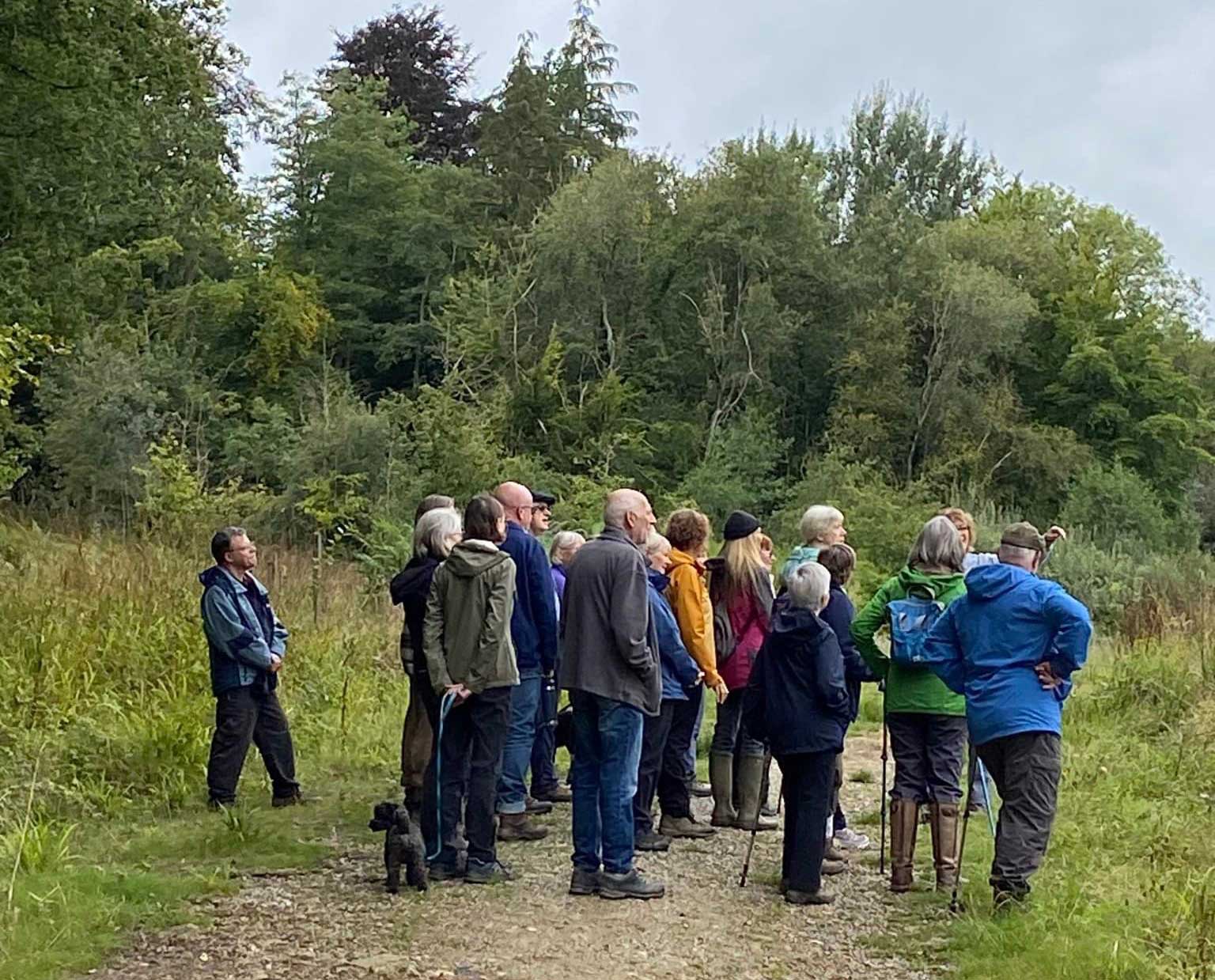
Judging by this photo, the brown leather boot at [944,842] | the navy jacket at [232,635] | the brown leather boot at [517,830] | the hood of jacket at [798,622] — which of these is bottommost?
the brown leather boot at [517,830]

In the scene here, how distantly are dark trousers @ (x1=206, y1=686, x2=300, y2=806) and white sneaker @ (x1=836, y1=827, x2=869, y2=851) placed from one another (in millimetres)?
3153

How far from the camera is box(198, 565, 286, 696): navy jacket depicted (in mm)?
7562

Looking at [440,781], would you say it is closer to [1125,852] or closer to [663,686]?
[663,686]

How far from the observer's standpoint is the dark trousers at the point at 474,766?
629cm

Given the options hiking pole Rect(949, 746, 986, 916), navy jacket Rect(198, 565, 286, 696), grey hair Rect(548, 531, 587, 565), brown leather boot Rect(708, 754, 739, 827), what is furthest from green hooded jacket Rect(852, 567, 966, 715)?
navy jacket Rect(198, 565, 286, 696)

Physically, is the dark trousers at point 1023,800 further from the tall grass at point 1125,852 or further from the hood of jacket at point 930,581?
the hood of jacket at point 930,581

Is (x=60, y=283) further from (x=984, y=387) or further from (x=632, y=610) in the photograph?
(x=984, y=387)

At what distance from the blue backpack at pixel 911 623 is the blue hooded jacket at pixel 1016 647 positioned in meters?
0.30

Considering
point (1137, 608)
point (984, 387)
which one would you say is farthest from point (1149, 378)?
point (1137, 608)

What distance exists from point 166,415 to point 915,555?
77.2 ft

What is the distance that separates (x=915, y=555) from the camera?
643 cm

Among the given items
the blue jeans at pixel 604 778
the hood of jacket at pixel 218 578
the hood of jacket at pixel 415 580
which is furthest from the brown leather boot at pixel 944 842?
the hood of jacket at pixel 218 578

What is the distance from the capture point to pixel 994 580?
5.79 metres

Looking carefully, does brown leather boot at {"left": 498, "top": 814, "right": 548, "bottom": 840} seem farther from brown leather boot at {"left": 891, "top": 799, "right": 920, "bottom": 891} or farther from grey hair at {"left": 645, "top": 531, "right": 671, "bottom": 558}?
brown leather boot at {"left": 891, "top": 799, "right": 920, "bottom": 891}
